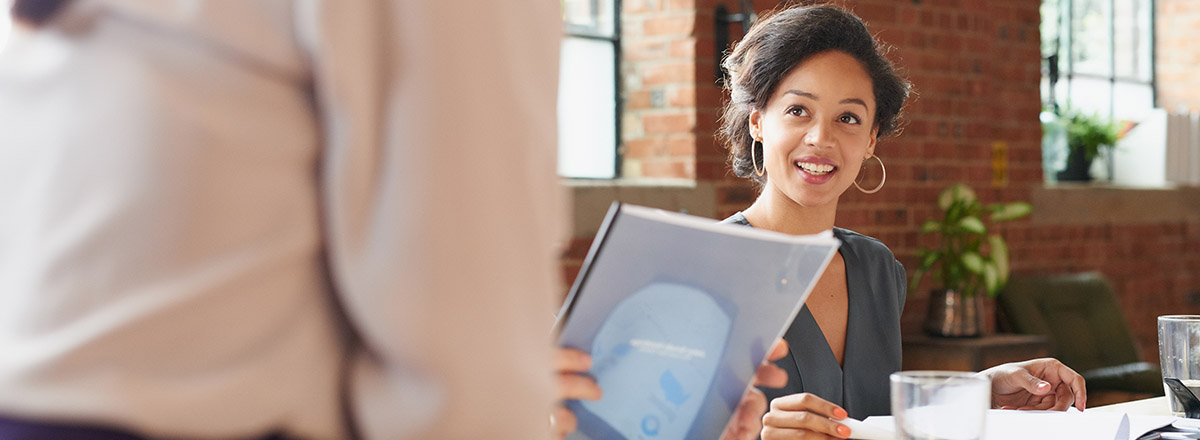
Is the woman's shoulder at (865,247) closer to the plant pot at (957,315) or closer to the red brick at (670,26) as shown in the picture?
the red brick at (670,26)

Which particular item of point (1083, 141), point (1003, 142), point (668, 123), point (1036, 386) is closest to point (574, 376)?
point (1036, 386)

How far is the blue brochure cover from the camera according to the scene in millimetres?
929

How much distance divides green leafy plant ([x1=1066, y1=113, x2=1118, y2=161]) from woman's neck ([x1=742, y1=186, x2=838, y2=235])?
11.2 feet

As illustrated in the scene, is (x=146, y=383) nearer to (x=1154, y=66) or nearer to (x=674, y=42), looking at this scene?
(x=674, y=42)

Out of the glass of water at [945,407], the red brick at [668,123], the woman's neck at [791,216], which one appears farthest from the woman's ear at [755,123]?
the red brick at [668,123]

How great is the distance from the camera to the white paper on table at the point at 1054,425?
136cm

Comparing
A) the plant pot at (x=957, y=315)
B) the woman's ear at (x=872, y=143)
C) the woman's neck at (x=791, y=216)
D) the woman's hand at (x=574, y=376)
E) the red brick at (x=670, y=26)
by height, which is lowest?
the plant pot at (x=957, y=315)

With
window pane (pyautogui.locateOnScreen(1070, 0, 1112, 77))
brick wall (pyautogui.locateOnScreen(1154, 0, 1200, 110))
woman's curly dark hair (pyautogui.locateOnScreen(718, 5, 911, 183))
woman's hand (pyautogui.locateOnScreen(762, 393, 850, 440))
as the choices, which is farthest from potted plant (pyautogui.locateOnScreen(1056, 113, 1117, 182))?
woman's hand (pyautogui.locateOnScreen(762, 393, 850, 440))

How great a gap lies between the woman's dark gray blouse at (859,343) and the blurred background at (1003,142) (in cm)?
130

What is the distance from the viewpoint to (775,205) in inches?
82.7

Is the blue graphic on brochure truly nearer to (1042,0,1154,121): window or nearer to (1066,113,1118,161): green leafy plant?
(1042,0,1154,121): window

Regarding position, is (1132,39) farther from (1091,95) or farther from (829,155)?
(829,155)

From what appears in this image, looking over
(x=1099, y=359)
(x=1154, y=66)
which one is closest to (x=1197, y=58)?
(x=1154, y=66)

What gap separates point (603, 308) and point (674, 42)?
8.80 ft
